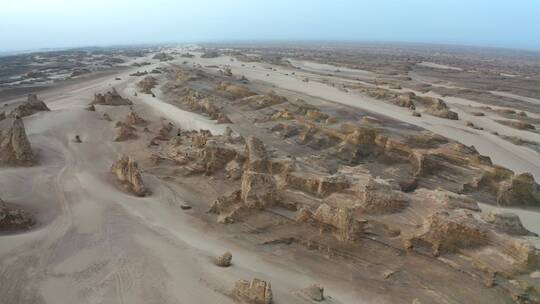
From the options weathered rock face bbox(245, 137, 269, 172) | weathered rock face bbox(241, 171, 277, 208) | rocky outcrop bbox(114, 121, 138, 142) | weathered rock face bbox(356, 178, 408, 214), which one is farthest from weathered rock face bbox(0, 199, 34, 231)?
rocky outcrop bbox(114, 121, 138, 142)

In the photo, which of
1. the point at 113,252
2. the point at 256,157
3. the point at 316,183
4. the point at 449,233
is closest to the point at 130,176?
the point at 256,157

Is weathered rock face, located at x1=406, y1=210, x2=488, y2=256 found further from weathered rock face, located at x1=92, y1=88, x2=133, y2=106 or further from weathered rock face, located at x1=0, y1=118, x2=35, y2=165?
weathered rock face, located at x1=92, y1=88, x2=133, y2=106

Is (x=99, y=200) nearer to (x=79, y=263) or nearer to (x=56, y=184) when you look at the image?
(x=56, y=184)

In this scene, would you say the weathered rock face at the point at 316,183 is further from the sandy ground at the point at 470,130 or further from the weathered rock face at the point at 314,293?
the sandy ground at the point at 470,130

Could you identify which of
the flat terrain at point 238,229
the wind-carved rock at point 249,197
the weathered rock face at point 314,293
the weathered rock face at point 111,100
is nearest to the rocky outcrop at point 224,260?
the flat terrain at point 238,229

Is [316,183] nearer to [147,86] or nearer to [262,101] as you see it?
[262,101]
